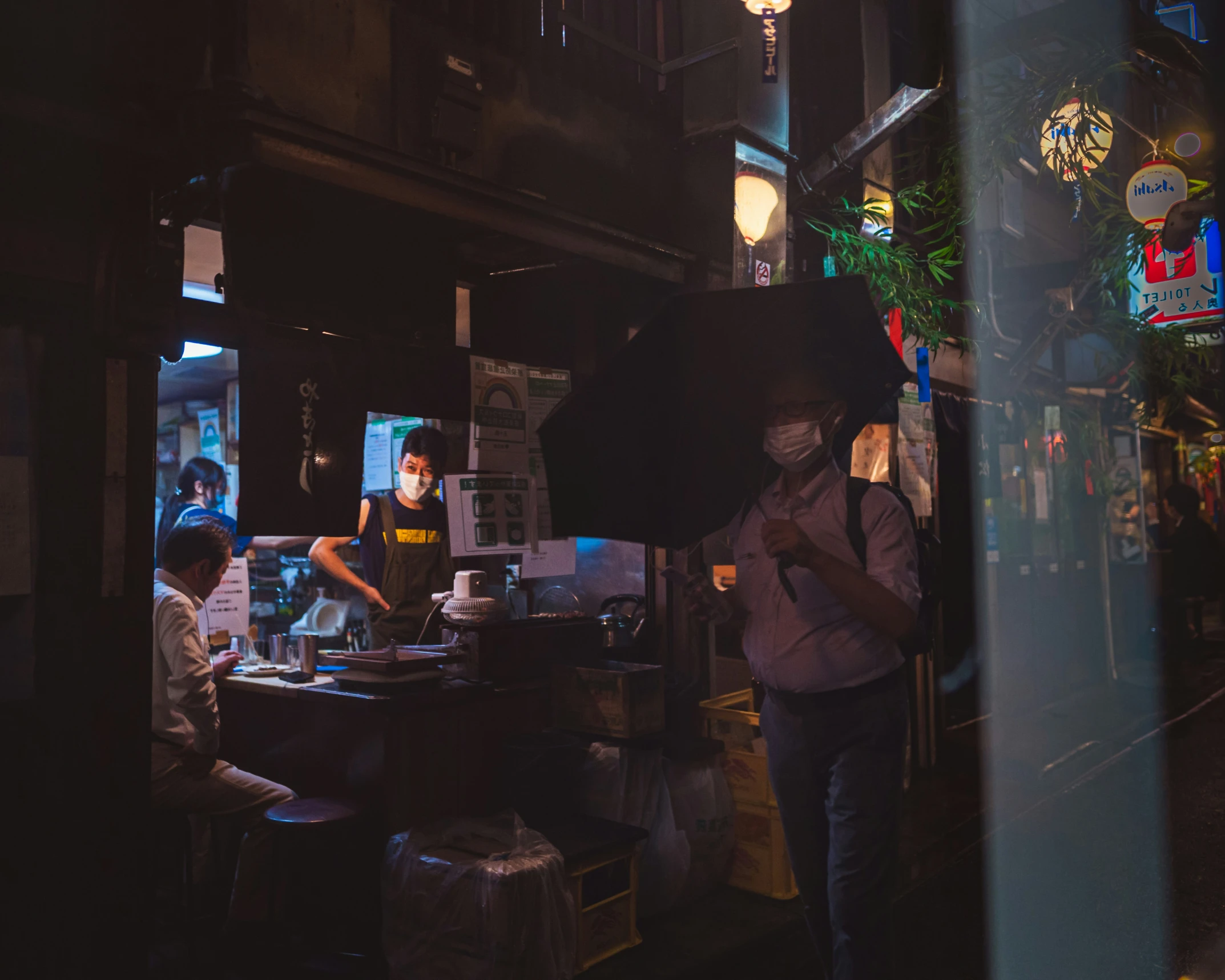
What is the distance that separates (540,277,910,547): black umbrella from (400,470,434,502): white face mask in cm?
372

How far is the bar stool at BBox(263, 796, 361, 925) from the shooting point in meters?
5.01

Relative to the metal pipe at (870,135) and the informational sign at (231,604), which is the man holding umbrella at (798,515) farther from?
the informational sign at (231,604)

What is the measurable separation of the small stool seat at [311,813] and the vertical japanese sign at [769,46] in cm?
622

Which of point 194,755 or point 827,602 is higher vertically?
point 827,602

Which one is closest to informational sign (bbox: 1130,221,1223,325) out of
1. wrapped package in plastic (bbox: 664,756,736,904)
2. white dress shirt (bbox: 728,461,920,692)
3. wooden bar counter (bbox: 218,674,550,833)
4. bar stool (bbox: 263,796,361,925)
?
wrapped package in plastic (bbox: 664,756,736,904)

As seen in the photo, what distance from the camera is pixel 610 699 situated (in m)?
6.04

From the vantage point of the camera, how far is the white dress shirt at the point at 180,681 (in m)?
5.23

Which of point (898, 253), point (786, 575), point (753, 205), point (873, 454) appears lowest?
point (786, 575)

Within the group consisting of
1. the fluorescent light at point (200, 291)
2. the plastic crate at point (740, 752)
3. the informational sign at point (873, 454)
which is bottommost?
the plastic crate at point (740, 752)

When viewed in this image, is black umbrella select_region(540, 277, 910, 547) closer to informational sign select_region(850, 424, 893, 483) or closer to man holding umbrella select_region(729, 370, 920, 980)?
man holding umbrella select_region(729, 370, 920, 980)

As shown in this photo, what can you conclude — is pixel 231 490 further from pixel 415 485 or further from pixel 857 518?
pixel 857 518

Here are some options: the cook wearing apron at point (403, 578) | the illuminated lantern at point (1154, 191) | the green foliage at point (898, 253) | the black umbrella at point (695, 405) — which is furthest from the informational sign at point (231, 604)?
the illuminated lantern at point (1154, 191)

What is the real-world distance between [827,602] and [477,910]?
247 centimetres

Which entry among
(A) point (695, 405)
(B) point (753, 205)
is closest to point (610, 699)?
(A) point (695, 405)
